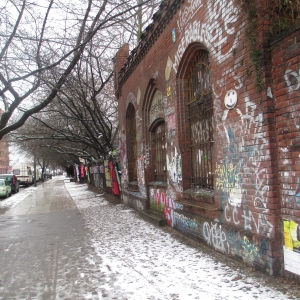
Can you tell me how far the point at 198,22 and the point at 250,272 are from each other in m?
4.48

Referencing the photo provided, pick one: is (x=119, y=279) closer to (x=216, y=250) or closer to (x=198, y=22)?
(x=216, y=250)

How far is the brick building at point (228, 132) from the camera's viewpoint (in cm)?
404

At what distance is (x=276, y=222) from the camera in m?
4.15

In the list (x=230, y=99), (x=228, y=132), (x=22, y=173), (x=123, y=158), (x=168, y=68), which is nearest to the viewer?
(x=230, y=99)

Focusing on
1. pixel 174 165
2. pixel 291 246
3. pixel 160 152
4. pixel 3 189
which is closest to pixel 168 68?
pixel 174 165

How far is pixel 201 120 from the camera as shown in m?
6.66

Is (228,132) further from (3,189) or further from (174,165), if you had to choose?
(3,189)

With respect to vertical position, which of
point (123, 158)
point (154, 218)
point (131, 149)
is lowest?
point (154, 218)

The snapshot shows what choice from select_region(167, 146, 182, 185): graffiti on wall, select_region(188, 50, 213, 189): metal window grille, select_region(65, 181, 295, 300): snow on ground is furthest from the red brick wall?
select_region(167, 146, 182, 185): graffiti on wall

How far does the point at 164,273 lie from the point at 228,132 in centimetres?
238

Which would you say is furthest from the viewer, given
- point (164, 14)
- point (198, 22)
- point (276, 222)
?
point (164, 14)

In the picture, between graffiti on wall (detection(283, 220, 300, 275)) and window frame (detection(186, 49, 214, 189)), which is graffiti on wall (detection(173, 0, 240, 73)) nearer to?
window frame (detection(186, 49, 214, 189))

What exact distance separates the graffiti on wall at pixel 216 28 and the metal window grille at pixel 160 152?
3213 millimetres

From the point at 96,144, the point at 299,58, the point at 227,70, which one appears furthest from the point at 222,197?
the point at 96,144
